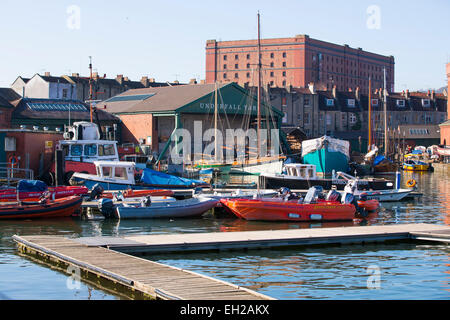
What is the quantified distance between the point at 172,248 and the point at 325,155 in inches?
1458

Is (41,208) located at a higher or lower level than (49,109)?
lower

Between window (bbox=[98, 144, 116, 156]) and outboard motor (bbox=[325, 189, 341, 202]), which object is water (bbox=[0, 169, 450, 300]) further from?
window (bbox=[98, 144, 116, 156])

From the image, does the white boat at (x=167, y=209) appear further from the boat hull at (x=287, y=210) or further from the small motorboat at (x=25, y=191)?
the small motorboat at (x=25, y=191)

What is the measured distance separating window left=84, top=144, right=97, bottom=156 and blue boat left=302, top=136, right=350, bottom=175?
72.2 ft

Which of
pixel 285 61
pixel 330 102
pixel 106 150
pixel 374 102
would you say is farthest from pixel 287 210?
pixel 285 61

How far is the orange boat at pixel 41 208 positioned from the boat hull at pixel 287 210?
7722 millimetres

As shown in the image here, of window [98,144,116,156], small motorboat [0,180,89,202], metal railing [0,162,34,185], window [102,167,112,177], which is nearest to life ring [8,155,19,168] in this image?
metal railing [0,162,34,185]

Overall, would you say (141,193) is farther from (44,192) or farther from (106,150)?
(106,150)

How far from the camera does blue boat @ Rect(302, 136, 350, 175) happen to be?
5853 centimetres

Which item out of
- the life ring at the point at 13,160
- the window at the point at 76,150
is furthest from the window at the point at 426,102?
the life ring at the point at 13,160

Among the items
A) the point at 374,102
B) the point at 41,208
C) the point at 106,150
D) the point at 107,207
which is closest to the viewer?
the point at 41,208
